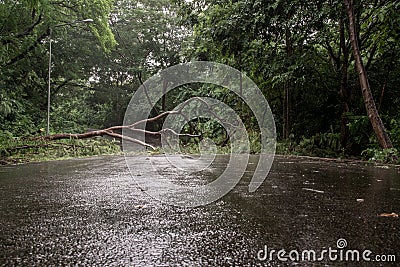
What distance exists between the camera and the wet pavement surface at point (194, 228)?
1290 mm

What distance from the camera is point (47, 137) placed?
28.8 ft

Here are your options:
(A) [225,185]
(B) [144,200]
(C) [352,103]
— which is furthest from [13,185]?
(C) [352,103]

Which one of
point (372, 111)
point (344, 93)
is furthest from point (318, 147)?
point (372, 111)

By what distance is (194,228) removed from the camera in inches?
68.1

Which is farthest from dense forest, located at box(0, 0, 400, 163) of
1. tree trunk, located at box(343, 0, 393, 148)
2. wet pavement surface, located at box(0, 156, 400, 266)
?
wet pavement surface, located at box(0, 156, 400, 266)

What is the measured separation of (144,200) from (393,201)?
186cm

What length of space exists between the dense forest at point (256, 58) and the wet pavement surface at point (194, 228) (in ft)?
13.8

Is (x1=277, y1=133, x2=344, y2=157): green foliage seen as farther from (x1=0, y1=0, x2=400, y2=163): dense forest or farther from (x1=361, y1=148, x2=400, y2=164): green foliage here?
(x1=361, y1=148, x2=400, y2=164): green foliage

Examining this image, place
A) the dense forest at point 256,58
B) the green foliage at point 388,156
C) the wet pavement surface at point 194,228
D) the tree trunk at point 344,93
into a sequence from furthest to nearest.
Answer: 1. the tree trunk at point 344,93
2. the dense forest at point 256,58
3. the green foliage at point 388,156
4. the wet pavement surface at point 194,228

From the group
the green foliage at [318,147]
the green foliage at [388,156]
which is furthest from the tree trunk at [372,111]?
the green foliage at [318,147]

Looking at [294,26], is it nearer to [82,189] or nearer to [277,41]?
[277,41]

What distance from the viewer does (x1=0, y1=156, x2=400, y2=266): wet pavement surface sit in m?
1.29

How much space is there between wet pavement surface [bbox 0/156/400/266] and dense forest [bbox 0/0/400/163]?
4200 millimetres

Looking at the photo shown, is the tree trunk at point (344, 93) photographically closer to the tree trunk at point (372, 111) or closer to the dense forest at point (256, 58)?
the dense forest at point (256, 58)
